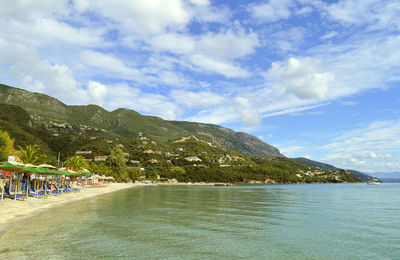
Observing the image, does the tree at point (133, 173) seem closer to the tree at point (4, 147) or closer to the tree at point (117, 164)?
the tree at point (117, 164)

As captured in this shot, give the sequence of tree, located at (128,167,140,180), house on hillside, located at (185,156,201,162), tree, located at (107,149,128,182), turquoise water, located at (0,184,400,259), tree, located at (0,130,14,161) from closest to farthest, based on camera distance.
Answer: turquoise water, located at (0,184,400,259) < tree, located at (0,130,14,161) < tree, located at (107,149,128,182) < tree, located at (128,167,140,180) < house on hillside, located at (185,156,201,162)

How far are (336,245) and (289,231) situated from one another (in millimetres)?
3821

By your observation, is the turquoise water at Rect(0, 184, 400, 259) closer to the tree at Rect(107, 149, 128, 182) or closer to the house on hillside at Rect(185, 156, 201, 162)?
the tree at Rect(107, 149, 128, 182)

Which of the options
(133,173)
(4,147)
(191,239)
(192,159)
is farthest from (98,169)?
(192,159)

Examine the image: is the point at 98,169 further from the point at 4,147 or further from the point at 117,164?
the point at 4,147

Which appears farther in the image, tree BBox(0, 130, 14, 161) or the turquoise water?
tree BBox(0, 130, 14, 161)

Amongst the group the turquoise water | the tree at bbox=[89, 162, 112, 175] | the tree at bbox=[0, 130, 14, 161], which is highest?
the tree at bbox=[0, 130, 14, 161]

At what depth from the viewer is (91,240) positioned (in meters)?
14.3

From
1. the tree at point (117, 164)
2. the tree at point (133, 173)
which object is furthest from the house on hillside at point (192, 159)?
the tree at point (117, 164)

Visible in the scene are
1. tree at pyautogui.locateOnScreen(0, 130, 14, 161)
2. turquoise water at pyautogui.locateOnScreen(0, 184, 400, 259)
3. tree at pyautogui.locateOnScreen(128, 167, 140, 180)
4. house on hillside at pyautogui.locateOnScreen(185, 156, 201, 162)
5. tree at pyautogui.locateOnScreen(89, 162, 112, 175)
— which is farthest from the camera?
house on hillside at pyautogui.locateOnScreen(185, 156, 201, 162)

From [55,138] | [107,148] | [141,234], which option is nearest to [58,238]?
[141,234]

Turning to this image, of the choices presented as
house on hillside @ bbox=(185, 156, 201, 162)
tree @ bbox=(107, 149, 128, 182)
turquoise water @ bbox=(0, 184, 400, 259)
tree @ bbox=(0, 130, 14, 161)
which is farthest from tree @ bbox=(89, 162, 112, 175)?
house on hillside @ bbox=(185, 156, 201, 162)

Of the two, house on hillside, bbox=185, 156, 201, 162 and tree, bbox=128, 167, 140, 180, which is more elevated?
house on hillside, bbox=185, 156, 201, 162

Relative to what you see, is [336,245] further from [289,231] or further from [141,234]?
[141,234]
